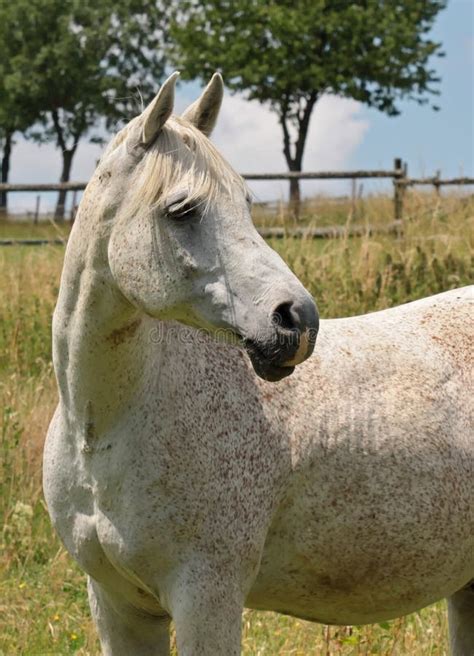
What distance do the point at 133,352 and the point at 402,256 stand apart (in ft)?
19.1

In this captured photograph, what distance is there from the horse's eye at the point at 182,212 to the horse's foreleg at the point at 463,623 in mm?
1767

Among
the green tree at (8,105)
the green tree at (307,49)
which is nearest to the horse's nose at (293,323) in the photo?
the green tree at (307,49)

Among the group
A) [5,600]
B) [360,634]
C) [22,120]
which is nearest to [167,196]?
[360,634]

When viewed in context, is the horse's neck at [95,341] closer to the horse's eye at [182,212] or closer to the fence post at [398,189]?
the horse's eye at [182,212]

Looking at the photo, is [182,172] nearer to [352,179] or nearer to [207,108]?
[207,108]

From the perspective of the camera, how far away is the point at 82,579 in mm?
5008

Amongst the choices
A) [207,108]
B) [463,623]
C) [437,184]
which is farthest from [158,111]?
[437,184]

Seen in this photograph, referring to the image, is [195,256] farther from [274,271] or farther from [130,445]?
[130,445]

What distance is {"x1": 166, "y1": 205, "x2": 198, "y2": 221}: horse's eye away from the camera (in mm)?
2387

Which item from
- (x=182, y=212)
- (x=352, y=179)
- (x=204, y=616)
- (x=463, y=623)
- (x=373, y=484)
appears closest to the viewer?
(x=182, y=212)

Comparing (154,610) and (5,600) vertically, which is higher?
(154,610)

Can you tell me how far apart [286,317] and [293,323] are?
21 mm

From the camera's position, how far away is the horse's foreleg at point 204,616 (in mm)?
2521

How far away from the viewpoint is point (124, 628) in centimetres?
293
